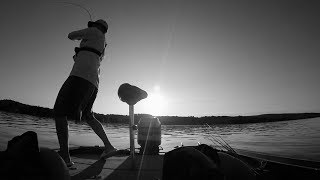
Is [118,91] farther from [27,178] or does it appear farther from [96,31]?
[27,178]

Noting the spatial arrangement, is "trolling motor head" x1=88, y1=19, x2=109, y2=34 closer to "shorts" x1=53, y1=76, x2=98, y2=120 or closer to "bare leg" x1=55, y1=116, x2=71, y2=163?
"shorts" x1=53, y1=76, x2=98, y2=120

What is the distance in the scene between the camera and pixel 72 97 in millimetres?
4207

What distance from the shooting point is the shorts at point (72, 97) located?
415cm

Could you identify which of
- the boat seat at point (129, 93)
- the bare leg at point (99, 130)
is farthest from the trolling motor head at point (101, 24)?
the bare leg at point (99, 130)

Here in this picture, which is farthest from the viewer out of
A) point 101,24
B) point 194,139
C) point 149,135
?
point 194,139

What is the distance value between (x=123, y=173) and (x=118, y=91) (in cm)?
130

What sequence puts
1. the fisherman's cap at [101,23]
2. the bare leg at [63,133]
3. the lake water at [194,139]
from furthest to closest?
the lake water at [194,139]
the fisherman's cap at [101,23]
the bare leg at [63,133]

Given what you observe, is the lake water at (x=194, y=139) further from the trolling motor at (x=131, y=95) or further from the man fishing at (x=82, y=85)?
the man fishing at (x=82, y=85)

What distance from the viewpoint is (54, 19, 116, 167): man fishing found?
414 centimetres

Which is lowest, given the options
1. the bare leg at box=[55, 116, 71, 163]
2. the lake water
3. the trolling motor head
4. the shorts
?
the lake water

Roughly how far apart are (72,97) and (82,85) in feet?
0.91

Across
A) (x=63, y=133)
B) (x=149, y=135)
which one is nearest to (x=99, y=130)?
(x=63, y=133)

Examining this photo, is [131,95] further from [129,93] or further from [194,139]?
[194,139]

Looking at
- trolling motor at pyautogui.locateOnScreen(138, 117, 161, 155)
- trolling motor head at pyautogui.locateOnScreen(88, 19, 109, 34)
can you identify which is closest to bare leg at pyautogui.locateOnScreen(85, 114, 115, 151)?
trolling motor head at pyautogui.locateOnScreen(88, 19, 109, 34)
